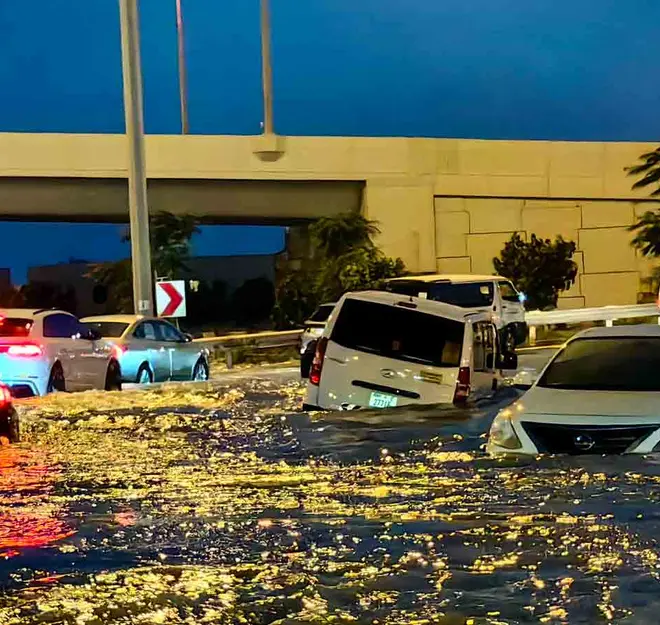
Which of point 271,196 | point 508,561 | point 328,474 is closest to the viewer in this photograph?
point 508,561

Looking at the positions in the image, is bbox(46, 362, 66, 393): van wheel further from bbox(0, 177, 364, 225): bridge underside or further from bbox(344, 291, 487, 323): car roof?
bbox(0, 177, 364, 225): bridge underside

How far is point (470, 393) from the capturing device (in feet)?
40.7

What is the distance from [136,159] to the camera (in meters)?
22.5

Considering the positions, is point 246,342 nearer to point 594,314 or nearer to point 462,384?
point 594,314

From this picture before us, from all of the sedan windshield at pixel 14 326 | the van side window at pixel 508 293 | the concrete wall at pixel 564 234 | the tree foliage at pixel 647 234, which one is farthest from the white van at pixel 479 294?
the tree foliage at pixel 647 234

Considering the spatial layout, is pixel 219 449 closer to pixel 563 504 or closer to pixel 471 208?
pixel 563 504

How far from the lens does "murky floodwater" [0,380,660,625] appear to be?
5.78m

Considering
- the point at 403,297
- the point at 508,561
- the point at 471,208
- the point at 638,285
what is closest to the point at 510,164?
the point at 471,208

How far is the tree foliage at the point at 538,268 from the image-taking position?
40.2m

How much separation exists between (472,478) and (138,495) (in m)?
2.63

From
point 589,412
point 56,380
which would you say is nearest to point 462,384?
point 589,412

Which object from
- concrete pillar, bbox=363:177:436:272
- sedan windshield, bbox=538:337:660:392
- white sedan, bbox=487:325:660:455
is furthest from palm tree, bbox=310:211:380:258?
white sedan, bbox=487:325:660:455

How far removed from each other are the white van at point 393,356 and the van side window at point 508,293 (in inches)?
495

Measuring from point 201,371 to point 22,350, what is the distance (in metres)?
6.45
